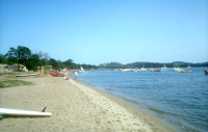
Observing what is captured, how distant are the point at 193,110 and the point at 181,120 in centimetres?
415

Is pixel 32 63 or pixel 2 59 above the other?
pixel 2 59

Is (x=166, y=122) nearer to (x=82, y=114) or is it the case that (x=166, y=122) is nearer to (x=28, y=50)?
(x=82, y=114)

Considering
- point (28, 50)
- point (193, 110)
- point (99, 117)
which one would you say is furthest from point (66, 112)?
point (28, 50)

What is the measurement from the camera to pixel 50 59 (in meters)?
159

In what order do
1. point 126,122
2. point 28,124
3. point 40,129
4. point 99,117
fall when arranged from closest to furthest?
point 40,129
point 28,124
point 126,122
point 99,117

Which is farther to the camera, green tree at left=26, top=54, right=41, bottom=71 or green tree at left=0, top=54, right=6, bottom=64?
green tree at left=0, top=54, right=6, bottom=64

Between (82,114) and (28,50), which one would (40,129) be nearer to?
(82,114)

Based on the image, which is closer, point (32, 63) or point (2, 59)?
point (32, 63)

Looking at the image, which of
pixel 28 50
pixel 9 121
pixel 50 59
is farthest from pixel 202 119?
pixel 50 59

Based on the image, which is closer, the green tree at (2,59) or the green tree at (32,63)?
the green tree at (32,63)

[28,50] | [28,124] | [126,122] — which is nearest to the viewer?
[28,124]

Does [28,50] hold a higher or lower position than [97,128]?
higher

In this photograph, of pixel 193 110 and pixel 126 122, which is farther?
pixel 193 110

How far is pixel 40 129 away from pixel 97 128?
2484mm
